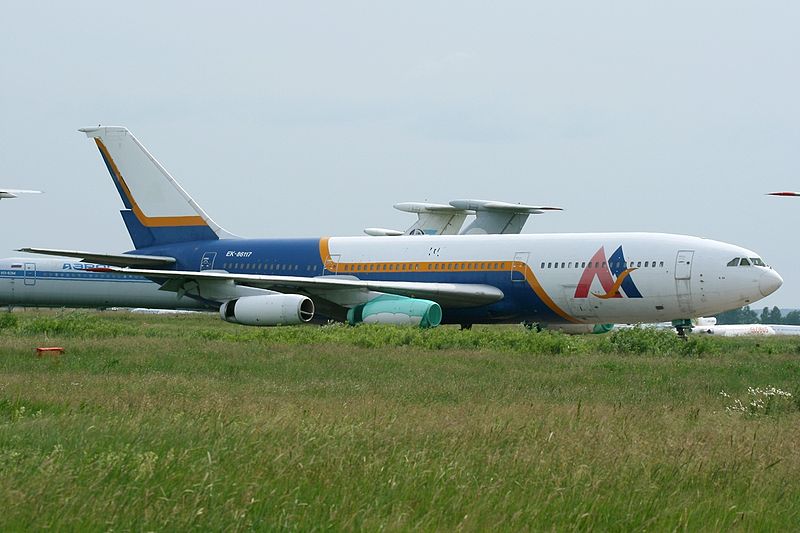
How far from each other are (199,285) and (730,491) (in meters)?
27.7

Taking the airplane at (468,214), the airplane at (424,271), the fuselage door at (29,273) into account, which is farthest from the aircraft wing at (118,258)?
the airplane at (468,214)

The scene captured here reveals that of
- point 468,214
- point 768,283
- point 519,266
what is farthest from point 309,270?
point 468,214

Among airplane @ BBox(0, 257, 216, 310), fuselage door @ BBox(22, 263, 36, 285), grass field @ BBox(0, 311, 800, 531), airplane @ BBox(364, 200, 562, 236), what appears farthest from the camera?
airplane @ BBox(364, 200, 562, 236)

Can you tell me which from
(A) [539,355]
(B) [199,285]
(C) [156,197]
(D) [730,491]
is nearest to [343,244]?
(B) [199,285]

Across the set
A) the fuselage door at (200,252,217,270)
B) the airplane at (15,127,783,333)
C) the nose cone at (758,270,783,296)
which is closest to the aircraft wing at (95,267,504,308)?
the airplane at (15,127,783,333)

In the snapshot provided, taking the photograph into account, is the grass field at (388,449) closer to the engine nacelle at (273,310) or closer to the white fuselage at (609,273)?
the white fuselage at (609,273)

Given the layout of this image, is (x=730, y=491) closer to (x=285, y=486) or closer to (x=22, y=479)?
(x=285, y=486)

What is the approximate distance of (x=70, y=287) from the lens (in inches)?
2046

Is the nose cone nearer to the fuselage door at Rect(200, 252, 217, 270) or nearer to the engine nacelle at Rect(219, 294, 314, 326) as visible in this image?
the engine nacelle at Rect(219, 294, 314, 326)

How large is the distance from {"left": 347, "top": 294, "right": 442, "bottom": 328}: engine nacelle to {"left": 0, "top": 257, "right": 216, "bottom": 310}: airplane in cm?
1741

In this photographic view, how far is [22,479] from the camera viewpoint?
7.00m

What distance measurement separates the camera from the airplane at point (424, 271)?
3012 centimetres

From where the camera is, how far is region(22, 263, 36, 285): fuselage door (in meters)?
53.2

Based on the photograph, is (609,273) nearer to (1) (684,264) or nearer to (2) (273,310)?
(1) (684,264)
